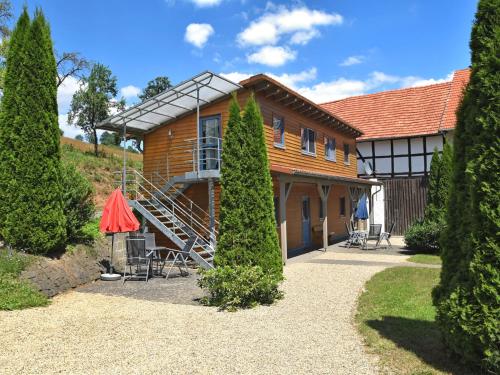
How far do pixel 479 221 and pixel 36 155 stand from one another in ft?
28.8

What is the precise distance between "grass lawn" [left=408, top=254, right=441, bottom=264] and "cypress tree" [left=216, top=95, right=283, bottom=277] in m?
6.44

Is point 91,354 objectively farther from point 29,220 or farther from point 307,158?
point 307,158

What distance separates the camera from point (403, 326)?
5.94 meters

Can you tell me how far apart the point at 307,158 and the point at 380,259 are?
16.3 ft

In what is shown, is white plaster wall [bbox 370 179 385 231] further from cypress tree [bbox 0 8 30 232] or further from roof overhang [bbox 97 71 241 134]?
cypress tree [bbox 0 8 30 232]

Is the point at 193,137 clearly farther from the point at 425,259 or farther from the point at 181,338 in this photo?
the point at 181,338

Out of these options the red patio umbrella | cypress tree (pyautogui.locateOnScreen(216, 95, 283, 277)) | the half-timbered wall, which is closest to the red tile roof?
the half-timbered wall

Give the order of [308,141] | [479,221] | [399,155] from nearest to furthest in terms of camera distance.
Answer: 1. [479,221]
2. [308,141]
3. [399,155]

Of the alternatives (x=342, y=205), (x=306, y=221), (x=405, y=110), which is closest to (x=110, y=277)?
(x=306, y=221)

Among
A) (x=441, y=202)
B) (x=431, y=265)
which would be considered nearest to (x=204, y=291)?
(x=431, y=265)

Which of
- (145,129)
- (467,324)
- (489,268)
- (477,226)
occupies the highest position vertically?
(145,129)

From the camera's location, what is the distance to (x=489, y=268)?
4020 millimetres

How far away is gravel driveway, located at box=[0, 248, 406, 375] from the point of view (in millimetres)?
4621

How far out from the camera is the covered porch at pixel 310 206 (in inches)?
504
